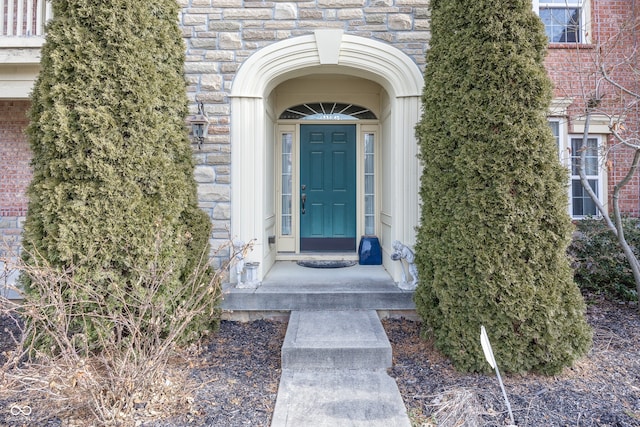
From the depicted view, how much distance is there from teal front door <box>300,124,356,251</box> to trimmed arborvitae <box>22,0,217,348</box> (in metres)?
3.11

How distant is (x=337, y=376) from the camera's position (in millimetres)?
2783

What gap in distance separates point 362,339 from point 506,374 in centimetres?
108

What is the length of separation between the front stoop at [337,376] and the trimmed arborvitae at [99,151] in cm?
108

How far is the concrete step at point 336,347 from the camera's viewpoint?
290cm

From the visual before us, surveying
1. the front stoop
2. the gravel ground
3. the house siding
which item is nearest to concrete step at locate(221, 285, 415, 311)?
the front stoop

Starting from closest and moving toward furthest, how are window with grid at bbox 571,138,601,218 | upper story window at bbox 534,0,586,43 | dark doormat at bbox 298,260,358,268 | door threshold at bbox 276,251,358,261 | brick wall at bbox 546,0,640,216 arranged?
dark doormat at bbox 298,260,358,268 < door threshold at bbox 276,251,358,261 < brick wall at bbox 546,0,640,216 < upper story window at bbox 534,0,586,43 < window with grid at bbox 571,138,601,218

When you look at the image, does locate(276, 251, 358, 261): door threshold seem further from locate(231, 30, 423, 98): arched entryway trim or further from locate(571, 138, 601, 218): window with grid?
locate(571, 138, 601, 218): window with grid

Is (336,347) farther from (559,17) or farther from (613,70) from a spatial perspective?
(559,17)

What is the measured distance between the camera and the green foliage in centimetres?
433

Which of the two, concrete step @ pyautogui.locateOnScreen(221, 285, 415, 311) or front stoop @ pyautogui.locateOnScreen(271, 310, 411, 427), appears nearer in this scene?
front stoop @ pyautogui.locateOnScreen(271, 310, 411, 427)

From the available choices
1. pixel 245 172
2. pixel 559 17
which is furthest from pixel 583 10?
pixel 245 172

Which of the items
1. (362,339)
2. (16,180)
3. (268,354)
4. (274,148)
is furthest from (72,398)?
(16,180)

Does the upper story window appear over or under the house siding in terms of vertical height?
over

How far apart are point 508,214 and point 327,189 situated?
3558 mm
